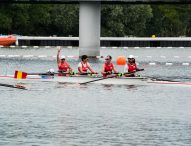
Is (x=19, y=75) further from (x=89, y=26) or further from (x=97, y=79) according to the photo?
(x=89, y=26)

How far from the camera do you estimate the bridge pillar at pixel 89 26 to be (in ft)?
332

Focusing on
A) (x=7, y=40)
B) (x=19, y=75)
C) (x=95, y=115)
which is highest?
(x=7, y=40)

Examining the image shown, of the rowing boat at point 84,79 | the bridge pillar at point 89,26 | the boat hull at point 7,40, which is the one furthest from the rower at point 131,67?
the boat hull at point 7,40

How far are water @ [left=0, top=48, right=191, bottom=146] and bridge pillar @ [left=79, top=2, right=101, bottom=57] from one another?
1335 inches

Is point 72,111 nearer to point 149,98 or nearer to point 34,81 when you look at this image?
point 149,98

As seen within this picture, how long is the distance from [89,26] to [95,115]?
52.7 metres

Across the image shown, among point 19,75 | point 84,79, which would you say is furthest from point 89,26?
point 84,79

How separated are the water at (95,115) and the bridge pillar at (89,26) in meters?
33.9

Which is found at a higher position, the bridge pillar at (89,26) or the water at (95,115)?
the bridge pillar at (89,26)

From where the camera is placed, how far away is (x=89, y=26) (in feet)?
333

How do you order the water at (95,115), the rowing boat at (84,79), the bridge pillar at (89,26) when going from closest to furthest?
the water at (95,115)
the rowing boat at (84,79)
the bridge pillar at (89,26)

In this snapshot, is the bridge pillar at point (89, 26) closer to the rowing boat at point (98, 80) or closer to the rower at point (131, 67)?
the rowing boat at point (98, 80)

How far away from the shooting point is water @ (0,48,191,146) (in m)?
41.6

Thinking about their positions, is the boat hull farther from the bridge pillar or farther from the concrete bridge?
the bridge pillar
